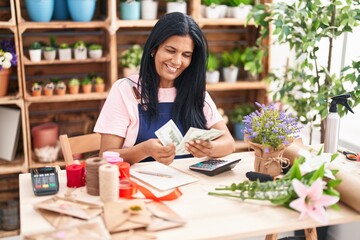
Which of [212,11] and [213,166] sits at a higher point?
[212,11]

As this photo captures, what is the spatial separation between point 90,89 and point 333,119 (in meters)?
1.81

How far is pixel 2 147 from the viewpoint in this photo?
310 cm

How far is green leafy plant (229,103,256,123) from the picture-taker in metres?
3.57

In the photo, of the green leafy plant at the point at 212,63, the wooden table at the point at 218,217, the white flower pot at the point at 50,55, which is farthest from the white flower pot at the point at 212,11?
the wooden table at the point at 218,217

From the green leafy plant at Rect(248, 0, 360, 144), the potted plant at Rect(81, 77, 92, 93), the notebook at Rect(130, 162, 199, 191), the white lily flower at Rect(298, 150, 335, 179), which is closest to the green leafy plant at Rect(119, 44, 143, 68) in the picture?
the potted plant at Rect(81, 77, 92, 93)

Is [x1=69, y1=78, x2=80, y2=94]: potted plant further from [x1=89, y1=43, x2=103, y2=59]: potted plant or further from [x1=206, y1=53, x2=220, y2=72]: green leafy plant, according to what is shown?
[x1=206, y1=53, x2=220, y2=72]: green leafy plant

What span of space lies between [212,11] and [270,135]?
178cm

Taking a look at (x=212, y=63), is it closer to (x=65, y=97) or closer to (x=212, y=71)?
(x=212, y=71)

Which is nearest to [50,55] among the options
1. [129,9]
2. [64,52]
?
[64,52]

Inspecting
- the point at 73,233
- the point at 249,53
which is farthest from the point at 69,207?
the point at 249,53

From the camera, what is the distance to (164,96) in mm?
2225

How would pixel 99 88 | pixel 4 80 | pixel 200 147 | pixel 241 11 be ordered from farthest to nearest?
pixel 241 11 → pixel 99 88 → pixel 4 80 → pixel 200 147

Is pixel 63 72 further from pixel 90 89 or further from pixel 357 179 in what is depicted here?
pixel 357 179

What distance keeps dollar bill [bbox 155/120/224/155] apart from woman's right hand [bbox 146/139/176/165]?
23 mm
